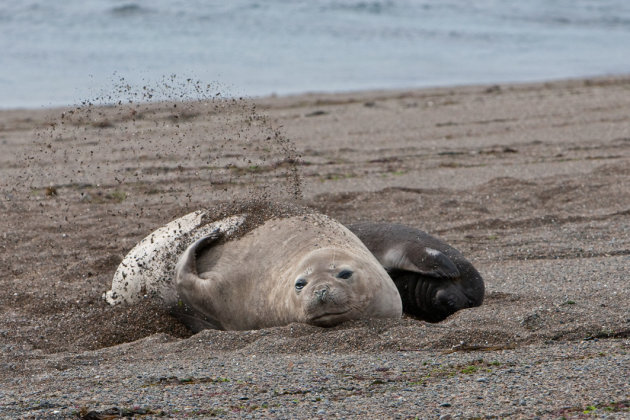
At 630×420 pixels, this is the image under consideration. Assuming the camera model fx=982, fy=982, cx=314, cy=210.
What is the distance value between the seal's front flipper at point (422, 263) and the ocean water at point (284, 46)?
33.4 feet

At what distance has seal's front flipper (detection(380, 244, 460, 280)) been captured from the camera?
5762 mm

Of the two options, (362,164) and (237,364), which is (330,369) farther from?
(362,164)

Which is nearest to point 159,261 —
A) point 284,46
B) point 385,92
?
point 385,92

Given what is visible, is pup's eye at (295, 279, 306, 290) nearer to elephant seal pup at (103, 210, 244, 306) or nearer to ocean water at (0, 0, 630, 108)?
elephant seal pup at (103, 210, 244, 306)

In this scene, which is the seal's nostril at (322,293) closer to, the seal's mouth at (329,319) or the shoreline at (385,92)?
the seal's mouth at (329,319)

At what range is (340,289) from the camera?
488 cm

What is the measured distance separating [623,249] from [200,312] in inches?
123

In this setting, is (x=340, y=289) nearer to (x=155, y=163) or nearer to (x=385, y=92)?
(x=155, y=163)

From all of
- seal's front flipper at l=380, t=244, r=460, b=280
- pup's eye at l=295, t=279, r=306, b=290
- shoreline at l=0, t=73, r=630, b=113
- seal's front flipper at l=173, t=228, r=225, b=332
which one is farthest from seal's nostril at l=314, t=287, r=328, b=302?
shoreline at l=0, t=73, r=630, b=113

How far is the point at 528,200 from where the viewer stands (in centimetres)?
862

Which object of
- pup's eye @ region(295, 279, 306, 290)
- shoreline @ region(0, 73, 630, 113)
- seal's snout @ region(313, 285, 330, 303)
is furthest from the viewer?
shoreline @ region(0, 73, 630, 113)

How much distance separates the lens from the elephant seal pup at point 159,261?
595cm

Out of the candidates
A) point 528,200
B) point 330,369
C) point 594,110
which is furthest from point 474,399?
point 594,110

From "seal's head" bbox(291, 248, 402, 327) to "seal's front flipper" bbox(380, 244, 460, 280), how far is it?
578 millimetres
